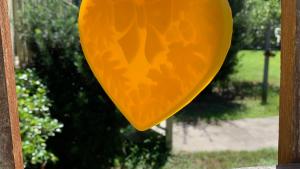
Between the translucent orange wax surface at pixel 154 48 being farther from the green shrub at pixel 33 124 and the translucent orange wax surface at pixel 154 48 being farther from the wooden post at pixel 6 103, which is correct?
the green shrub at pixel 33 124

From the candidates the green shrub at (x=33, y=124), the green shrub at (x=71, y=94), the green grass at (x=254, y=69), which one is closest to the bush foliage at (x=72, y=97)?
the green shrub at (x=71, y=94)

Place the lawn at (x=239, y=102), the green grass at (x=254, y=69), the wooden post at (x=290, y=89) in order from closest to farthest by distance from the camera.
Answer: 1. the wooden post at (x=290, y=89)
2. the lawn at (x=239, y=102)
3. the green grass at (x=254, y=69)

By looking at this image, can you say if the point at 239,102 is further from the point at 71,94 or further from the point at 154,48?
the point at 154,48

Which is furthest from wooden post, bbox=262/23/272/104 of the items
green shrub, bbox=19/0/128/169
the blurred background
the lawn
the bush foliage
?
green shrub, bbox=19/0/128/169

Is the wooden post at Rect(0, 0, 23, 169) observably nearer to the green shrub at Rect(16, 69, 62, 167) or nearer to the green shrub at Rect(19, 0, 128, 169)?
the green shrub at Rect(16, 69, 62, 167)

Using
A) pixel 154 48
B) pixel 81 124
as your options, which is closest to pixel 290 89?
pixel 154 48
